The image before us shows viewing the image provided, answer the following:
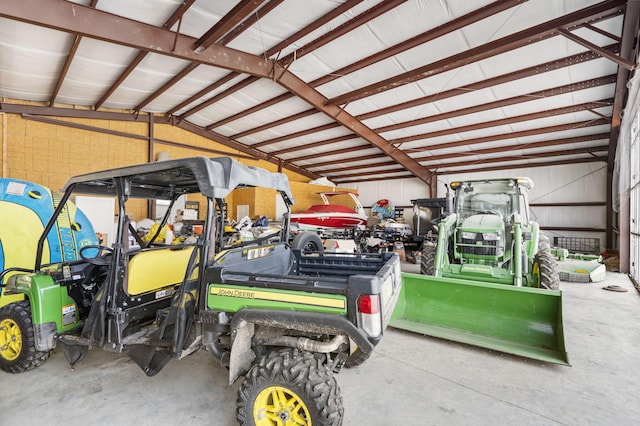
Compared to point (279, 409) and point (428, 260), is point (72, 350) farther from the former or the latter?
point (428, 260)

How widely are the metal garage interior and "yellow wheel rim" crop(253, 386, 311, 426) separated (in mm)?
543

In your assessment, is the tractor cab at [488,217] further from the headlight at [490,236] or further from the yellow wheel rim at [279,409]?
the yellow wheel rim at [279,409]

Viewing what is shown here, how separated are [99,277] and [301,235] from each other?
1.94m

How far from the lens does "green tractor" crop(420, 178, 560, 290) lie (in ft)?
14.2

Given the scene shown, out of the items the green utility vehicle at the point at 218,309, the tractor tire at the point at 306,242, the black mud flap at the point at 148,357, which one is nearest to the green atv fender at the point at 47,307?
the green utility vehicle at the point at 218,309

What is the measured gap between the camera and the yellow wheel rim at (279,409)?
1.78 meters

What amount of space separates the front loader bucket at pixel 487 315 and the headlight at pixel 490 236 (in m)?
1.51

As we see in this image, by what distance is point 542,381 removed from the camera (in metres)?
2.61

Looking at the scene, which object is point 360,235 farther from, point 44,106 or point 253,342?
point 44,106

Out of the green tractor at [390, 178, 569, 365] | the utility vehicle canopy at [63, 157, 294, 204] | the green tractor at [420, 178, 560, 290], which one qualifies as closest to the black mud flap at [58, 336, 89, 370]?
the utility vehicle canopy at [63, 157, 294, 204]

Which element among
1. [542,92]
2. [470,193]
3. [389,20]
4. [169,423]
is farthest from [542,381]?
[542,92]

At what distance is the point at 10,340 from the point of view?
2686mm

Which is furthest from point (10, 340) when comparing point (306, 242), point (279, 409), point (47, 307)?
point (306, 242)

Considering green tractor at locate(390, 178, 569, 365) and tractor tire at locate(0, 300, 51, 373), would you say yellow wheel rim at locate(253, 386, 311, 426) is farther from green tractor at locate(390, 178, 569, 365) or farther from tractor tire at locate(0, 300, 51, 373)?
tractor tire at locate(0, 300, 51, 373)
